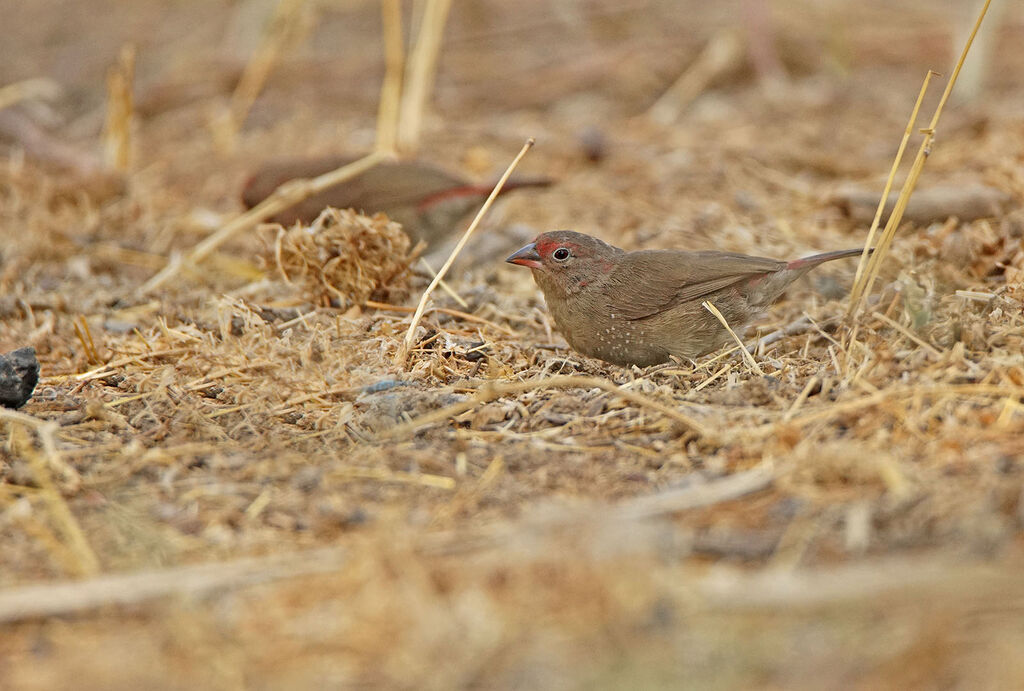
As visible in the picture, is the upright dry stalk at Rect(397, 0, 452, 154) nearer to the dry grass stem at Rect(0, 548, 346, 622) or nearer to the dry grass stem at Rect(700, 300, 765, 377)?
the dry grass stem at Rect(700, 300, 765, 377)

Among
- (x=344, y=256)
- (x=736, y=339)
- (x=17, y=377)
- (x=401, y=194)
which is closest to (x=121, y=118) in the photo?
(x=401, y=194)

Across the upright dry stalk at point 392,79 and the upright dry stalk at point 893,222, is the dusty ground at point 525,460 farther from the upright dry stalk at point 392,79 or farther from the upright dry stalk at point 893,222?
the upright dry stalk at point 392,79

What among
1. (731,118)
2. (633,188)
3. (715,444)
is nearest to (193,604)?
(715,444)

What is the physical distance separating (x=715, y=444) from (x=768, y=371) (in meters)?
0.86

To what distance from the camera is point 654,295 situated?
430 centimetres

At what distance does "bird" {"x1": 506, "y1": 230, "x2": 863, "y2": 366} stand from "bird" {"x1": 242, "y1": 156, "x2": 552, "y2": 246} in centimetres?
145

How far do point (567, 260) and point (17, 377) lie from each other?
2.18 meters

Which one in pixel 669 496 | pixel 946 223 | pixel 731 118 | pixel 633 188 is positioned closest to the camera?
pixel 669 496

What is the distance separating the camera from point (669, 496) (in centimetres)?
278

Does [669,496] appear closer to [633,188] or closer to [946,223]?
[946,223]

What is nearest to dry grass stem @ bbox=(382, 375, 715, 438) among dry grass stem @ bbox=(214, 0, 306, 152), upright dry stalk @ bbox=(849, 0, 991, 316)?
upright dry stalk @ bbox=(849, 0, 991, 316)

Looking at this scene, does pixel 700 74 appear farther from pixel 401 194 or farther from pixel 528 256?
pixel 528 256

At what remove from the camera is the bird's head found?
440 centimetres

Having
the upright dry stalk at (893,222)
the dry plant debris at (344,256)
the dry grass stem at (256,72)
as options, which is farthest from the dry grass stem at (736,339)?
the dry grass stem at (256,72)
